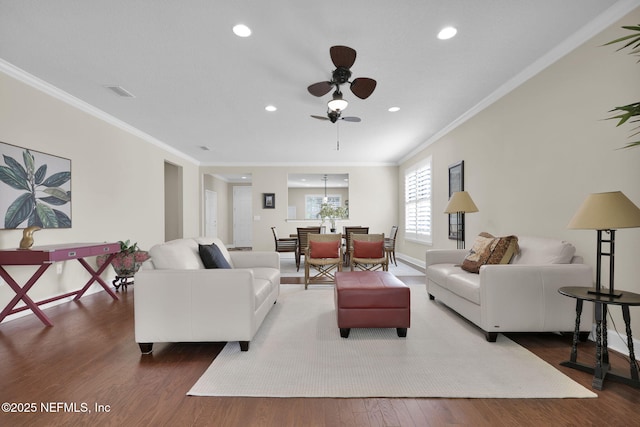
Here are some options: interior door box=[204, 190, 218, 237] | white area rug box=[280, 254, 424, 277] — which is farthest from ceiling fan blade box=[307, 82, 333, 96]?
interior door box=[204, 190, 218, 237]

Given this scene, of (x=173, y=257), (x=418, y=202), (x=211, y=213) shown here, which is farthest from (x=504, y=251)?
(x=211, y=213)

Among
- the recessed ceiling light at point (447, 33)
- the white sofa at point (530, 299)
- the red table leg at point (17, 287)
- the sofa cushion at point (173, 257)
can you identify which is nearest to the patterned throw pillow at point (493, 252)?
the white sofa at point (530, 299)

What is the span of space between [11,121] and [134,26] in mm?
2022

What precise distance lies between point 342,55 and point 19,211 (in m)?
3.83

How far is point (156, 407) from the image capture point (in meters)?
1.72

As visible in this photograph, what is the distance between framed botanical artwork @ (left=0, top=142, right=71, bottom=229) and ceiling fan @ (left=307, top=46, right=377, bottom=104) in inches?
130

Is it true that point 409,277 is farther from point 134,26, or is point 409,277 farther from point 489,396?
point 134,26

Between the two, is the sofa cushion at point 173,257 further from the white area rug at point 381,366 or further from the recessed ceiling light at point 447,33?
the recessed ceiling light at point 447,33

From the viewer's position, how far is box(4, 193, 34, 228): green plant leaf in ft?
10.5

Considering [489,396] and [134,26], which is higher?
[134,26]

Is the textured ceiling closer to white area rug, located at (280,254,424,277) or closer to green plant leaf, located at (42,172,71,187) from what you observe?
green plant leaf, located at (42,172,71,187)

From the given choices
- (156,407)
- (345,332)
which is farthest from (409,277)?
(156,407)

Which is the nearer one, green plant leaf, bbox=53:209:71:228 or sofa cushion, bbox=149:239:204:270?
sofa cushion, bbox=149:239:204:270

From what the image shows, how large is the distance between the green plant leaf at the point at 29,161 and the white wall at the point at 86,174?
0.09m
